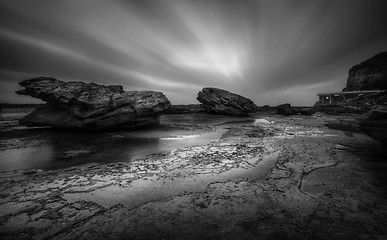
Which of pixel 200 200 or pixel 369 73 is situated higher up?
pixel 369 73

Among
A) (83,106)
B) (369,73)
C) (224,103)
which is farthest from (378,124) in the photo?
(369,73)

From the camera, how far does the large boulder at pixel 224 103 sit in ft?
125

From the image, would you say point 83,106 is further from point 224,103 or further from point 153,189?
point 224,103

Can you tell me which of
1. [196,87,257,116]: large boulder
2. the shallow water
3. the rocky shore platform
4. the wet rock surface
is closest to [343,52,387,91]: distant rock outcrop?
[196,87,257,116]: large boulder

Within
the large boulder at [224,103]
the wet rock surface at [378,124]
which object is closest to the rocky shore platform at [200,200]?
the wet rock surface at [378,124]

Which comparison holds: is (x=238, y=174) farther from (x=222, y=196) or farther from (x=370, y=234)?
(x=370, y=234)

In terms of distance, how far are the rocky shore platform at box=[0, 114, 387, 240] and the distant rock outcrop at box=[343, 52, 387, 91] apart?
397 ft

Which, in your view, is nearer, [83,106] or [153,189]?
[153,189]

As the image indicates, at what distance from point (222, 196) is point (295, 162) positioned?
13.3 ft

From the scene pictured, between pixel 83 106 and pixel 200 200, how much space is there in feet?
45.2

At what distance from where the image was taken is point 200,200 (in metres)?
4.16

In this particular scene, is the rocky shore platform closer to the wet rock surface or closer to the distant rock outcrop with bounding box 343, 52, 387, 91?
the wet rock surface

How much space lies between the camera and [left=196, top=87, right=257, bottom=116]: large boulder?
3803 centimetres

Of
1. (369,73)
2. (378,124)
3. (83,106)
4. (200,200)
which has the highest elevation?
(369,73)
